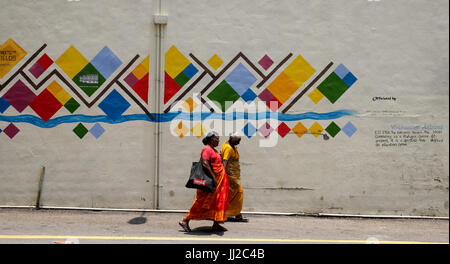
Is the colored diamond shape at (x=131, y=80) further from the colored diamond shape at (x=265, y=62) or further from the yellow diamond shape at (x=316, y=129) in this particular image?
the yellow diamond shape at (x=316, y=129)

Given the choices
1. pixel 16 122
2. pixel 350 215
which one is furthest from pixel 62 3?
pixel 350 215

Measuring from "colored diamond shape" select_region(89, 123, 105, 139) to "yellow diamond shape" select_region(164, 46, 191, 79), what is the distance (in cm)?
160

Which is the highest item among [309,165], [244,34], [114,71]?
[244,34]

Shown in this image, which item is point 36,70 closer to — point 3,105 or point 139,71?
point 3,105

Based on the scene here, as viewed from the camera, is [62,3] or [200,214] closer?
[200,214]

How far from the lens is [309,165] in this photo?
21.9 ft

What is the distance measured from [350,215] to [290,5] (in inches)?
157

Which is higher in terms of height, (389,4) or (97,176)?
(389,4)

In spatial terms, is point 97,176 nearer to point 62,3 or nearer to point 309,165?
point 62,3

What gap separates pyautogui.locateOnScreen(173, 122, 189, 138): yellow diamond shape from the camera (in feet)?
22.0

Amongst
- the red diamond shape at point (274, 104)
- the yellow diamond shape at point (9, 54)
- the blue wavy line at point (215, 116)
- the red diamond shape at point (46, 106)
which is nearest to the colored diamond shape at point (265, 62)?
the red diamond shape at point (274, 104)

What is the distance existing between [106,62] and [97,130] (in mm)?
1258

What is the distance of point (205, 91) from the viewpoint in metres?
6.70

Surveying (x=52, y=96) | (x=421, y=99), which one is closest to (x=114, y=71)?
(x=52, y=96)
